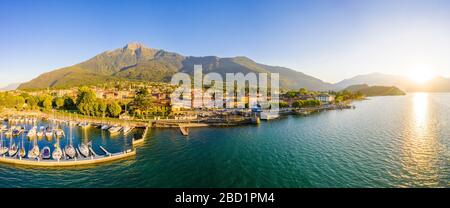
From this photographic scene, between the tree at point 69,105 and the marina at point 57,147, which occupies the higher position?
the tree at point 69,105

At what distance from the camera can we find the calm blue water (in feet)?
53.4

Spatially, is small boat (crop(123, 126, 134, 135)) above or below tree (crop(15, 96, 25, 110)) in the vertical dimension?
below

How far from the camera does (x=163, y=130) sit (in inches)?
1382

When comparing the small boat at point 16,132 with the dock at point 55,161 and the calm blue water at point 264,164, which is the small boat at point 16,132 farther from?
the dock at point 55,161

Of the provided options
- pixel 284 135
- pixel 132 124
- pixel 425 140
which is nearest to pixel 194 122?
pixel 132 124

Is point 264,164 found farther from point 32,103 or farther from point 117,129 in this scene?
point 32,103

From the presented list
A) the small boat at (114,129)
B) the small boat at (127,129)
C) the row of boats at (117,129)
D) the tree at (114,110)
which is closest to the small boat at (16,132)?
the row of boats at (117,129)

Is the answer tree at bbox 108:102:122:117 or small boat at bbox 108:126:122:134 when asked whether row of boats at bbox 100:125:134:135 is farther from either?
tree at bbox 108:102:122:117

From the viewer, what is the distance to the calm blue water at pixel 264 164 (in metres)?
16.3

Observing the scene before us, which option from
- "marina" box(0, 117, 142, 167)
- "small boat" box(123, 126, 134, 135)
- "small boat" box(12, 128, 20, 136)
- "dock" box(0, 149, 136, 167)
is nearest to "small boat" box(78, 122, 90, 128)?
"marina" box(0, 117, 142, 167)

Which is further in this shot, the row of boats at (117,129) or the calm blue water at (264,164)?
the row of boats at (117,129)

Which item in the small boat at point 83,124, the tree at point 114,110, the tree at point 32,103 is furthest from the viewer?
the tree at point 32,103

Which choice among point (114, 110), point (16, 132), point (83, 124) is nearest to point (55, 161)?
point (16, 132)

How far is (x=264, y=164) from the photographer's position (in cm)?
1978
